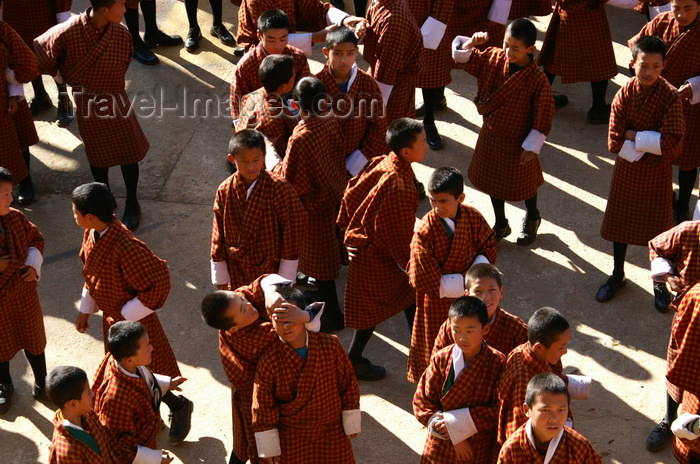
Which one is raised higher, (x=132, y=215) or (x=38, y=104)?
(x=38, y=104)

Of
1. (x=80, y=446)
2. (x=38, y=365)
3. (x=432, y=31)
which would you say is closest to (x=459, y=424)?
(x=80, y=446)

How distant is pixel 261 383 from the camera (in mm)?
4352

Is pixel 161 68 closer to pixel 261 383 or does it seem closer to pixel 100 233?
pixel 100 233

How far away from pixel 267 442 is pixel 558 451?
1.28 m

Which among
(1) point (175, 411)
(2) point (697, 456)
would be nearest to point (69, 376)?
(1) point (175, 411)

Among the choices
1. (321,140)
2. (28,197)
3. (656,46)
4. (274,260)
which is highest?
(656,46)

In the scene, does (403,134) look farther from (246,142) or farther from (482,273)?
(482,273)

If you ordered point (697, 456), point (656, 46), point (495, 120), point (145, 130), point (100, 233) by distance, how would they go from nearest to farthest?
1. point (697, 456)
2. point (100, 233)
3. point (656, 46)
4. point (495, 120)
5. point (145, 130)

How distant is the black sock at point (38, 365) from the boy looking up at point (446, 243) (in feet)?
7.20

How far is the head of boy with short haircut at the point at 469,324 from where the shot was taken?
14.0ft

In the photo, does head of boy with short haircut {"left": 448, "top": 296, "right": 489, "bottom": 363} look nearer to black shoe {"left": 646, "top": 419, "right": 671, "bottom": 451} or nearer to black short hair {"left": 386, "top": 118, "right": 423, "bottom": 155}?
black short hair {"left": 386, "top": 118, "right": 423, "bottom": 155}

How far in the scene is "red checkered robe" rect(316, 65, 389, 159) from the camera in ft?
19.9

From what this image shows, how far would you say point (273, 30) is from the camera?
6.44 meters

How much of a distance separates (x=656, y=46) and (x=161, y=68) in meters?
4.53
